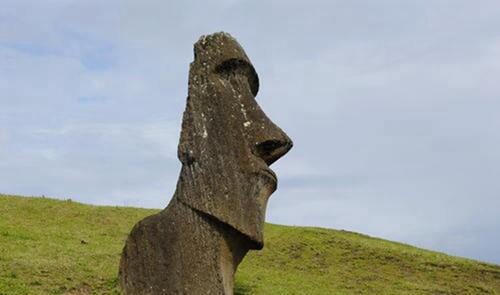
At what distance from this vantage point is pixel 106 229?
1049 inches

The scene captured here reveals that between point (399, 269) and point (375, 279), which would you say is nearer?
point (375, 279)

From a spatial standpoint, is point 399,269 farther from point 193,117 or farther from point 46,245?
point 193,117

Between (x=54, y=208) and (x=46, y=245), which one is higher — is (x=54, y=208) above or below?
above

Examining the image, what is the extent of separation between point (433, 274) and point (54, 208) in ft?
51.9

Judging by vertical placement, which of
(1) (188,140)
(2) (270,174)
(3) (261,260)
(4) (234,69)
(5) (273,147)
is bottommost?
(3) (261,260)

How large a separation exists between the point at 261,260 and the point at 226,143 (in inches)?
567

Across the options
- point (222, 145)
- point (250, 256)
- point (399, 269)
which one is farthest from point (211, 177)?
point (399, 269)

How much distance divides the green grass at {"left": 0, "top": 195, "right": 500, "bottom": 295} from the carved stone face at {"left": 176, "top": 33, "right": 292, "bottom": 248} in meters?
4.74

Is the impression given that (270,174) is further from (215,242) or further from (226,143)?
(215,242)

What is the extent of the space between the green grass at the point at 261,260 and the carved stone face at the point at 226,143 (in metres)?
4.74

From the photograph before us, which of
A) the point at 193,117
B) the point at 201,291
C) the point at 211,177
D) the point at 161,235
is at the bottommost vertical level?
the point at 201,291

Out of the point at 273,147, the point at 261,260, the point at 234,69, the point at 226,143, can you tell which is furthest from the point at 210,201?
the point at 261,260

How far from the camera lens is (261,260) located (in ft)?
84.7

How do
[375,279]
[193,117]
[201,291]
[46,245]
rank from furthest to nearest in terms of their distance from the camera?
[375,279]
[46,245]
[193,117]
[201,291]
